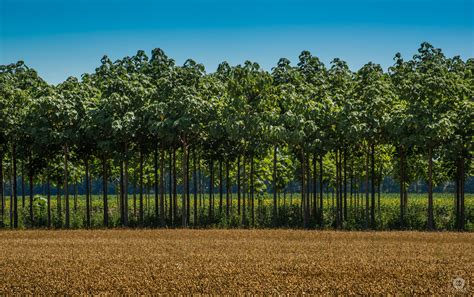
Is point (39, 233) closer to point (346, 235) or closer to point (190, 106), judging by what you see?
point (190, 106)

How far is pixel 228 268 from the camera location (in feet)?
68.5

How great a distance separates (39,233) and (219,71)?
19.8 metres

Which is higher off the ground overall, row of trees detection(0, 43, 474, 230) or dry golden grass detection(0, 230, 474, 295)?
row of trees detection(0, 43, 474, 230)

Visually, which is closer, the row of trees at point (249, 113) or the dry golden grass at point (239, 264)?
the dry golden grass at point (239, 264)

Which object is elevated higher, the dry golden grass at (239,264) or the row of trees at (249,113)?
the row of trees at (249,113)

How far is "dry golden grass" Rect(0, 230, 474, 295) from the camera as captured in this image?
17188 millimetres

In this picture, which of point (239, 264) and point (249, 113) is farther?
point (249, 113)

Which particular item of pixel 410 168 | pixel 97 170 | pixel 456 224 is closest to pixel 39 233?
pixel 97 170

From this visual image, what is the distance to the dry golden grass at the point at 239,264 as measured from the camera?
56.4ft

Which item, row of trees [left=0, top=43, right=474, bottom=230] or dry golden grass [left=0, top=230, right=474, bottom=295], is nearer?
dry golden grass [left=0, top=230, right=474, bottom=295]

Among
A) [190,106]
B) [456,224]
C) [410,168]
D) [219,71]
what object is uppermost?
[219,71]

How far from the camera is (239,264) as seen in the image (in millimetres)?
22109

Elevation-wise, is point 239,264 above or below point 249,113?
below

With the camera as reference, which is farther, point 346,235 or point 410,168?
point 410,168
